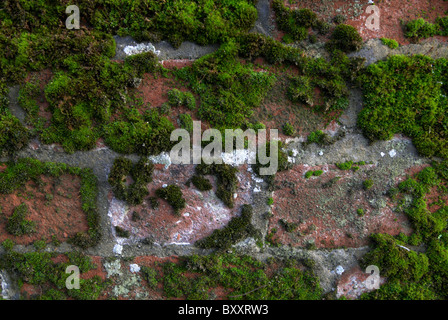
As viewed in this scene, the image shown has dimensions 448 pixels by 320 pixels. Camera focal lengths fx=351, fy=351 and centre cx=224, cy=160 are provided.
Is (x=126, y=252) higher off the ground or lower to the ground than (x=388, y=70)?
lower

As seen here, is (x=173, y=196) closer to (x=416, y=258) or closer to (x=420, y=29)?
(x=416, y=258)

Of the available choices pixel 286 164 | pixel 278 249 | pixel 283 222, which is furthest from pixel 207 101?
pixel 278 249

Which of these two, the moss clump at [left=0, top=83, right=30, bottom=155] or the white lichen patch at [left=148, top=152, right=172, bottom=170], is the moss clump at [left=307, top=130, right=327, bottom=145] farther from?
the moss clump at [left=0, top=83, right=30, bottom=155]

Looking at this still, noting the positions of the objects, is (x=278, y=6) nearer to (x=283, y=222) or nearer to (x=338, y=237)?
(x=283, y=222)

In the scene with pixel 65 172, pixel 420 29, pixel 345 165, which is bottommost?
pixel 65 172

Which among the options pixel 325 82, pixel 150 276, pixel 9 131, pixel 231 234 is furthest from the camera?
pixel 325 82

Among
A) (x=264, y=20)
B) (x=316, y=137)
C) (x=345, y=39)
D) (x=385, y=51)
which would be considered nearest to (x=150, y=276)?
(x=316, y=137)

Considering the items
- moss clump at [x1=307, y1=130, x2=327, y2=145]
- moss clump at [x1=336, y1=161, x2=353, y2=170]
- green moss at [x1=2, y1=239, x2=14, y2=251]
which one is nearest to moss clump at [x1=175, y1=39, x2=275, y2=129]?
moss clump at [x1=307, y1=130, x2=327, y2=145]
